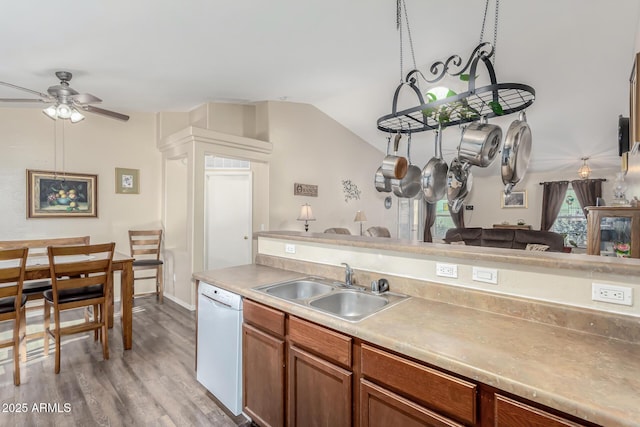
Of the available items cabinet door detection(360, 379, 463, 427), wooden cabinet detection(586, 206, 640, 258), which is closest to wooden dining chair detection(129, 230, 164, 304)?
cabinet door detection(360, 379, 463, 427)

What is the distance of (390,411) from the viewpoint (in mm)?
1202

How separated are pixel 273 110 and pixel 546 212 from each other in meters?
6.76

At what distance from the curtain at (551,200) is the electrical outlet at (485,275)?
290 inches

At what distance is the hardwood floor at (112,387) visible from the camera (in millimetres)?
2002

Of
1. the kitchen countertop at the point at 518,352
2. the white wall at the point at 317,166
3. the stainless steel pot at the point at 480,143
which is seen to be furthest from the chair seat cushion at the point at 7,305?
the stainless steel pot at the point at 480,143

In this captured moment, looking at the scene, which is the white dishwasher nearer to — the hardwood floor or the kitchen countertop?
the hardwood floor

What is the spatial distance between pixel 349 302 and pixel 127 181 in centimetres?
415

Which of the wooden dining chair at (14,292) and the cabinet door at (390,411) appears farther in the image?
the wooden dining chair at (14,292)

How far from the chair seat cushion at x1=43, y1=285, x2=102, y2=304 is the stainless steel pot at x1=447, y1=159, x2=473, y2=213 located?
2966 millimetres

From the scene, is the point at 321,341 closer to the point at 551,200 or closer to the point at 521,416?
the point at 521,416

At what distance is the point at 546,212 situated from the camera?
741 centimetres

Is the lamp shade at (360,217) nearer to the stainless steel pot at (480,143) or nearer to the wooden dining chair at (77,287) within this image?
the wooden dining chair at (77,287)

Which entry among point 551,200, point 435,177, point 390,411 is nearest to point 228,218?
point 435,177

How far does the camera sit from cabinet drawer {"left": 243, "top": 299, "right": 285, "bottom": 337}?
64.8 inches
